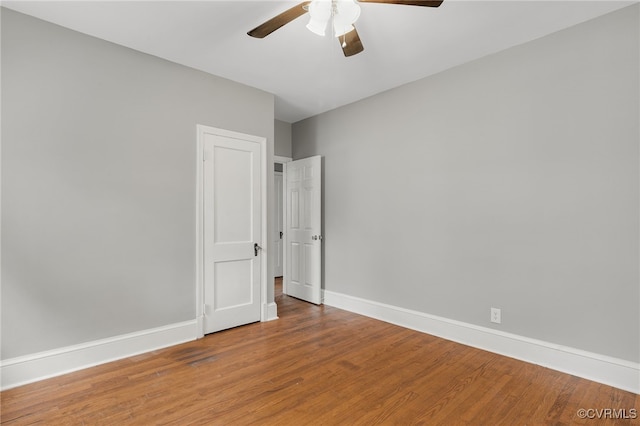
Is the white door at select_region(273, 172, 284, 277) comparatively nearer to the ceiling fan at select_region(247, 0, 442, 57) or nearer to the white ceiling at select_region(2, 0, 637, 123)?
the white ceiling at select_region(2, 0, 637, 123)

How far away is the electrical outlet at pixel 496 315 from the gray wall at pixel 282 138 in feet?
11.7

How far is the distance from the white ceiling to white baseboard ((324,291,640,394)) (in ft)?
8.58

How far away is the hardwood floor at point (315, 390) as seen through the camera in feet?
6.66

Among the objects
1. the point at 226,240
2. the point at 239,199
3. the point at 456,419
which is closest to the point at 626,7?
the point at 456,419

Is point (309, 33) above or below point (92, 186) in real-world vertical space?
above

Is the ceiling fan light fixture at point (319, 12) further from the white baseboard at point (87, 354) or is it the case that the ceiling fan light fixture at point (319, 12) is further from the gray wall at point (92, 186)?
the white baseboard at point (87, 354)

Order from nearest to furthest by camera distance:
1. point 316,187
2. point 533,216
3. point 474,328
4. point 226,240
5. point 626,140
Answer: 1. point 626,140
2. point 533,216
3. point 474,328
4. point 226,240
5. point 316,187

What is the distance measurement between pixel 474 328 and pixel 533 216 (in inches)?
46.8

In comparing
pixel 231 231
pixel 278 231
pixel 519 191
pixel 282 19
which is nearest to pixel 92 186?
pixel 231 231

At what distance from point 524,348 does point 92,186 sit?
397cm

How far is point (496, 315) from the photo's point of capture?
9.86ft

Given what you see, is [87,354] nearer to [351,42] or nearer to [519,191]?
[351,42]

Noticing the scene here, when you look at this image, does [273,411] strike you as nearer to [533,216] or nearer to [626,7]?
[533,216]

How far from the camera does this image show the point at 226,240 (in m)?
3.62
